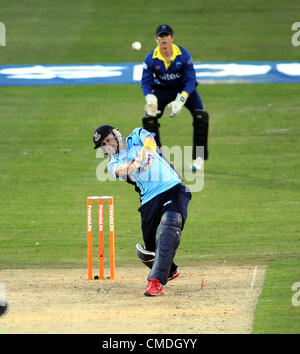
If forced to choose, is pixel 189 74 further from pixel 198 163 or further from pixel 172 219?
pixel 172 219

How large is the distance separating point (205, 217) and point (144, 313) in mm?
4702

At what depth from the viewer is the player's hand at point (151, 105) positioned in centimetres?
1426

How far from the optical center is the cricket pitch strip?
8.03m

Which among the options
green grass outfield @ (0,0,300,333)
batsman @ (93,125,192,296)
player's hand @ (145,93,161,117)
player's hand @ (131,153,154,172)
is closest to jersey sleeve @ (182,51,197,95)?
player's hand @ (145,93,161,117)

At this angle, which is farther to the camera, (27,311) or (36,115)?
(36,115)

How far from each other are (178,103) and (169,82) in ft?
2.37

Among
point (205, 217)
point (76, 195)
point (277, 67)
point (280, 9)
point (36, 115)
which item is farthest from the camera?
point (280, 9)

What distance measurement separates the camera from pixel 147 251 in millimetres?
9672

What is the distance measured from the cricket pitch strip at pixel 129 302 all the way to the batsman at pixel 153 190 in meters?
0.36

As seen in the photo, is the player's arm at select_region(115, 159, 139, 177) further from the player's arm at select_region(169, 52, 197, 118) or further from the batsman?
the player's arm at select_region(169, 52, 197, 118)

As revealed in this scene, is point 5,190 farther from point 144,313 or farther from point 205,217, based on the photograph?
point 144,313

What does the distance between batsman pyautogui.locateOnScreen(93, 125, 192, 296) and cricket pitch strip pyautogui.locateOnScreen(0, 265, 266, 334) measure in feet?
1.20

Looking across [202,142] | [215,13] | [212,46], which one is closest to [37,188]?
[202,142]

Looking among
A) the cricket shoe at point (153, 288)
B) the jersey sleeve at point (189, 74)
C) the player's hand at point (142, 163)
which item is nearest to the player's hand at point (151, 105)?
the jersey sleeve at point (189, 74)
